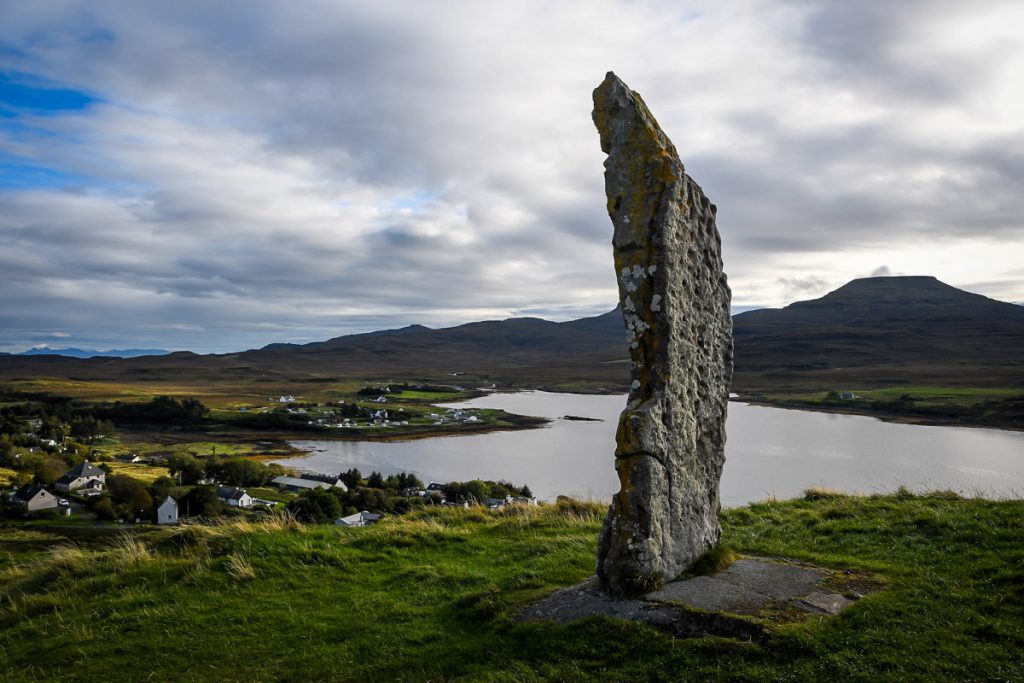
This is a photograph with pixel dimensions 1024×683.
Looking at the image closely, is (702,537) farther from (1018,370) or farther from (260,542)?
(1018,370)

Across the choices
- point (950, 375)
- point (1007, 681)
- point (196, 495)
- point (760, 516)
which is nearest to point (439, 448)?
point (196, 495)

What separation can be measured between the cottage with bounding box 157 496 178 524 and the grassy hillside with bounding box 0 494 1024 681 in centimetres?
3199

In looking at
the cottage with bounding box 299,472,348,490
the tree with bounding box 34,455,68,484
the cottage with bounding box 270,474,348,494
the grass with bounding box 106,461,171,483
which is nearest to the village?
the cottage with bounding box 270,474,348,494

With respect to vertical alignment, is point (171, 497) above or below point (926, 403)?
below

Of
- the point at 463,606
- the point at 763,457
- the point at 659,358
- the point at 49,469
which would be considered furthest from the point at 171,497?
the point at 763,457

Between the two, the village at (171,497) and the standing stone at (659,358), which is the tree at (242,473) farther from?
the standing stone at (659,358)

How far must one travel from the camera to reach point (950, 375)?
395 ft

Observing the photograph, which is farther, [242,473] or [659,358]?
[242,473]

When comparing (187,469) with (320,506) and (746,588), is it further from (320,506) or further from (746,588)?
(746,588)

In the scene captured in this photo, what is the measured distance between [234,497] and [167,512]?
4.40 metres

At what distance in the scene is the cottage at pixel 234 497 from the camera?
41.5 meters

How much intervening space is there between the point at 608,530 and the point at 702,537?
1.45 meters

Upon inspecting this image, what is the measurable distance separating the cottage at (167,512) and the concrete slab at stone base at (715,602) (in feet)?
132

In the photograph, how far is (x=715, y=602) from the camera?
6.57 m
